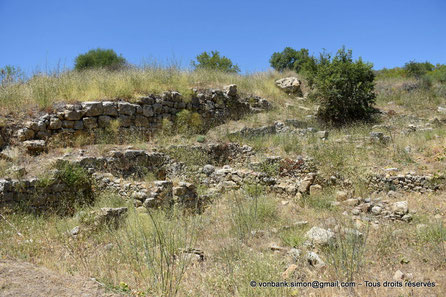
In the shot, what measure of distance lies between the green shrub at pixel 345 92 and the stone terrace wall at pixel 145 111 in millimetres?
2981

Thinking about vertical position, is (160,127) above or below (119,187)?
above

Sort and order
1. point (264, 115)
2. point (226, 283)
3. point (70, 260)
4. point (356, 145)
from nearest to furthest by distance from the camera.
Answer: point (226, 283), point (70, 260), point (356, 145), point (264, 115)

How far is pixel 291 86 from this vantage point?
1772 cm

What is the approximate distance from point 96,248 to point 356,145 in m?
9.17

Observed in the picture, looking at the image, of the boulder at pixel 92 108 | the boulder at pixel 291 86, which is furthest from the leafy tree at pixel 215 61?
the boulder at pixel 92 108

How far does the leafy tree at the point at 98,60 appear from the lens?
72.4ft

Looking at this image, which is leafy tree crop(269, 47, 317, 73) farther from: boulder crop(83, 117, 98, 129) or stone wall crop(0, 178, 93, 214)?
stone wall crop(0, 178, 93, 214)

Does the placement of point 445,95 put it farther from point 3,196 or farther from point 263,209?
point 3,196

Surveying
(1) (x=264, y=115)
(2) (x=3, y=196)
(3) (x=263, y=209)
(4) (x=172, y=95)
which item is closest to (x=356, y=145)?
(1) (x=264, y=115)

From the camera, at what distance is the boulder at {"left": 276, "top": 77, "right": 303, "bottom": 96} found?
17688mm

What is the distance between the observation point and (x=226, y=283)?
4047 millimetres

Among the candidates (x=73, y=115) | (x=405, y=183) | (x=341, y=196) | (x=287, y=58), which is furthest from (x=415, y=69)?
(x=73, y=115)

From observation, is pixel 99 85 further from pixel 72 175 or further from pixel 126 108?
pixel 72 175

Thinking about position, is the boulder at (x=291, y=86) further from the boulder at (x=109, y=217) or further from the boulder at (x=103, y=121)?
the boulder at (x=109, y=217)
